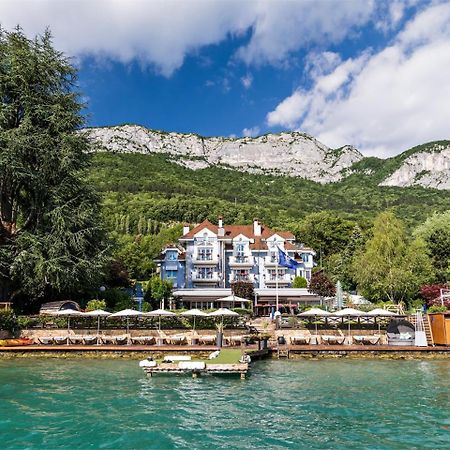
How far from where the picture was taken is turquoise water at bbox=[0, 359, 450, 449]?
11781mm

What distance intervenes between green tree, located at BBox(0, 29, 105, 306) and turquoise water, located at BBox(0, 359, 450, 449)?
11823 millimetres

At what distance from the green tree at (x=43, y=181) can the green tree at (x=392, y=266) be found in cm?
2884

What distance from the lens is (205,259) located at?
5572cm

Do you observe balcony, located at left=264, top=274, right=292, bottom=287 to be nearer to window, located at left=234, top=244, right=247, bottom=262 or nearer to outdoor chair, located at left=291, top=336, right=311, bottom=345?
window, located at left=234, top=244, right=247, bottom=262

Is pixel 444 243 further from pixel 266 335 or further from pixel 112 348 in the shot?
pixel 112 348

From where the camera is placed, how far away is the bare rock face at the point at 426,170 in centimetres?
16100

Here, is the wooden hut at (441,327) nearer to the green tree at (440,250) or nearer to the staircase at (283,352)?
the staircase at (283,352)

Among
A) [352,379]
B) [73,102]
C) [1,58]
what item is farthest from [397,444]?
[1,58]

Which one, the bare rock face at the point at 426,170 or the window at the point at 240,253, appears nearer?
the window at the point at 240,253

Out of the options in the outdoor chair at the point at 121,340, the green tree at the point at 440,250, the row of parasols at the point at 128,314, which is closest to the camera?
the outdoor chair at the point at 121,340

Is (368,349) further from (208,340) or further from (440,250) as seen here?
(440,250)

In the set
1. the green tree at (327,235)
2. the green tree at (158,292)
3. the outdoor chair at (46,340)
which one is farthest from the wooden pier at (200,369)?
the green tree at (327,235)

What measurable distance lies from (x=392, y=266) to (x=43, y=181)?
35.8 meters

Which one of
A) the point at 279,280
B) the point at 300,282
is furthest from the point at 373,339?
the point at 279,280
